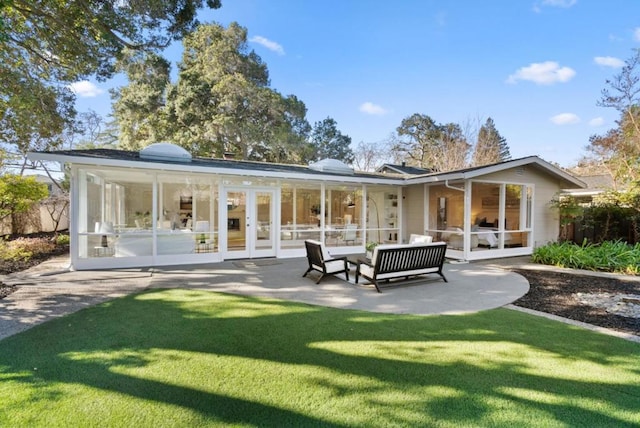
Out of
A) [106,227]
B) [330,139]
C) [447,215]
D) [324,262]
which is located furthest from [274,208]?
A: [330,139]

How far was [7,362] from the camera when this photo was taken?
3.34 meters

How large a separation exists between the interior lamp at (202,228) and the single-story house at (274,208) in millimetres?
32

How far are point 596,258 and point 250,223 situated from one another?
1043cm

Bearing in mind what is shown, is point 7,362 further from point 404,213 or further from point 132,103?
point 132,103

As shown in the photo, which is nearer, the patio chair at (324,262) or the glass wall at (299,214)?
the patio chair at (324,262)

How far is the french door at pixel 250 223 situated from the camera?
10.2 m

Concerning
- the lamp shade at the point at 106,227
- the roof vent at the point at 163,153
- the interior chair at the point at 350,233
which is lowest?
the interior chair at the point at 350,233

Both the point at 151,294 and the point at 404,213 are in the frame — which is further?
the point at 404,213

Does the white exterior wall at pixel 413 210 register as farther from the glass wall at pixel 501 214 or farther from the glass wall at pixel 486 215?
the glass wall at pixel 501 214

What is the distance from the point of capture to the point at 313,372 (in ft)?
10.4

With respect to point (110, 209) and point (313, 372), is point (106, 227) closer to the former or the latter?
point (110, 209)

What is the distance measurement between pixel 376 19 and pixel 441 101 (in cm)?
1522

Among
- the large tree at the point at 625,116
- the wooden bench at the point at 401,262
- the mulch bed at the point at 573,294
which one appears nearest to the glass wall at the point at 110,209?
the wooden bench at the point at 401,262

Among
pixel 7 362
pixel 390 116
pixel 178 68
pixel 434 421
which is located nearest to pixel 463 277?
pixel 434 421
